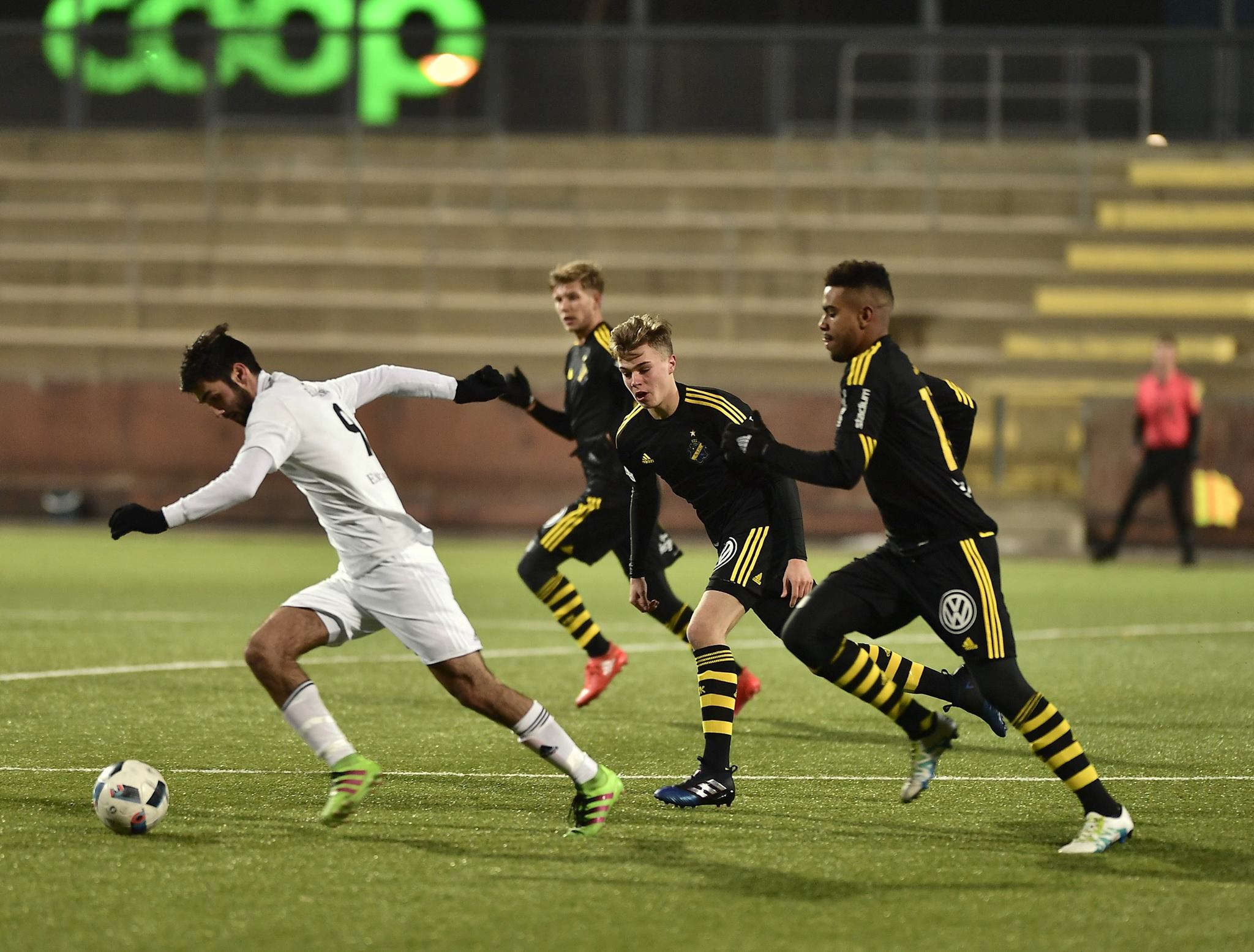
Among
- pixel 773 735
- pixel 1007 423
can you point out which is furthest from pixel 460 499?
pixel 773 735

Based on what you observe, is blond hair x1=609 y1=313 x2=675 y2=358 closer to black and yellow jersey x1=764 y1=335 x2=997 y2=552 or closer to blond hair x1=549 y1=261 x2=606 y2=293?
black and yellow jersey x1=764 y1=335 x2=997 y2=552

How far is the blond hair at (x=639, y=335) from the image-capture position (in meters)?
6.38

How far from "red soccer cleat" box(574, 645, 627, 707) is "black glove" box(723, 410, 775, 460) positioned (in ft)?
10.8

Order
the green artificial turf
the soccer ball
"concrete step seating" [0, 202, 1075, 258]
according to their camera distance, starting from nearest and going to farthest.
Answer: the green artificial turf < the soccer ball < "concrete step seating" [0, 202, 1075, 258]

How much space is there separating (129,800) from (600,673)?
3.56 meters

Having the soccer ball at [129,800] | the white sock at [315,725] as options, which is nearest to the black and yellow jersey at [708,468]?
the white sock at [315,725]

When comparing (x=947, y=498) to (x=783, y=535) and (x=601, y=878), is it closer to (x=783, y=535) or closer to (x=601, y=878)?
(x=783, y=535)

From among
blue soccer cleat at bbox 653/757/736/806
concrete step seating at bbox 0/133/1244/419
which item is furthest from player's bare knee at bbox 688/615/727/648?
concrete step seating at bbox 0/133/1244/419

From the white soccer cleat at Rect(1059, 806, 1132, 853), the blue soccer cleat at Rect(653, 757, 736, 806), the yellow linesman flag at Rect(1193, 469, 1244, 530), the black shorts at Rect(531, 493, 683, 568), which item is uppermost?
the black shorts at Rect(531, 493, 683, 568)

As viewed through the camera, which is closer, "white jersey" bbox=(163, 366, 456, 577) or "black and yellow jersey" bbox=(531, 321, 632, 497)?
"white jersey" bbox=(163, 366, 456, 577)

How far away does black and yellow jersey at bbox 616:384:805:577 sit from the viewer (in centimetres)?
673

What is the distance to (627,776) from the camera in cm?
711

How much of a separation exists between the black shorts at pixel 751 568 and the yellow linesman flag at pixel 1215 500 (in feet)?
44.4

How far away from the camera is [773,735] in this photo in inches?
322
